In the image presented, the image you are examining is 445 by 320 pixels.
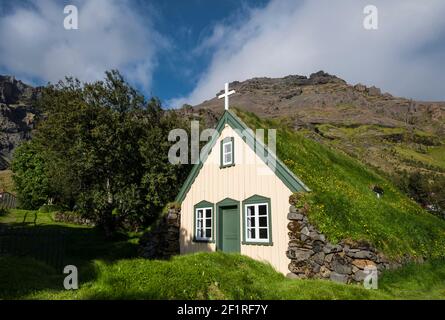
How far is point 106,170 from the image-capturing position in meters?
23.4

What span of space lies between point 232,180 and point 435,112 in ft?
699

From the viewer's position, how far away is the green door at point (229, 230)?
46.3ft

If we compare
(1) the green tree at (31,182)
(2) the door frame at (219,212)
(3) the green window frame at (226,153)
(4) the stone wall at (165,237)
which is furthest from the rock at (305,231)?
(1) the green tree at (31,182)

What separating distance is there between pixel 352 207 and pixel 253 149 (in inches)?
177

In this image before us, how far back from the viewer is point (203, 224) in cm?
1602

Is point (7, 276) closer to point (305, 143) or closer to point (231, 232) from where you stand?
point (231, 232)

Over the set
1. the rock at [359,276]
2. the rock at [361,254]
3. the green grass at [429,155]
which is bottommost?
the rock at [359,276]

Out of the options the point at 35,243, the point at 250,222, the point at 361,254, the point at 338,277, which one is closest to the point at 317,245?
the point at 338,277

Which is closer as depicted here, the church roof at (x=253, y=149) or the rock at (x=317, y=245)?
the rock at (x=317, y=245)

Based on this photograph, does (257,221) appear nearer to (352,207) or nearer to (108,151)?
(352,207)

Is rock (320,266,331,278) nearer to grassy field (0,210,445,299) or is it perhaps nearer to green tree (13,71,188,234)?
grassy field (0,210,445,299)

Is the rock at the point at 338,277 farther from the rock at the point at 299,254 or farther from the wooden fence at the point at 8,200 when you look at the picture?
the wooden fence at the point at 8,200

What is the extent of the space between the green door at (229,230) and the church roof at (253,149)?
2820mm
